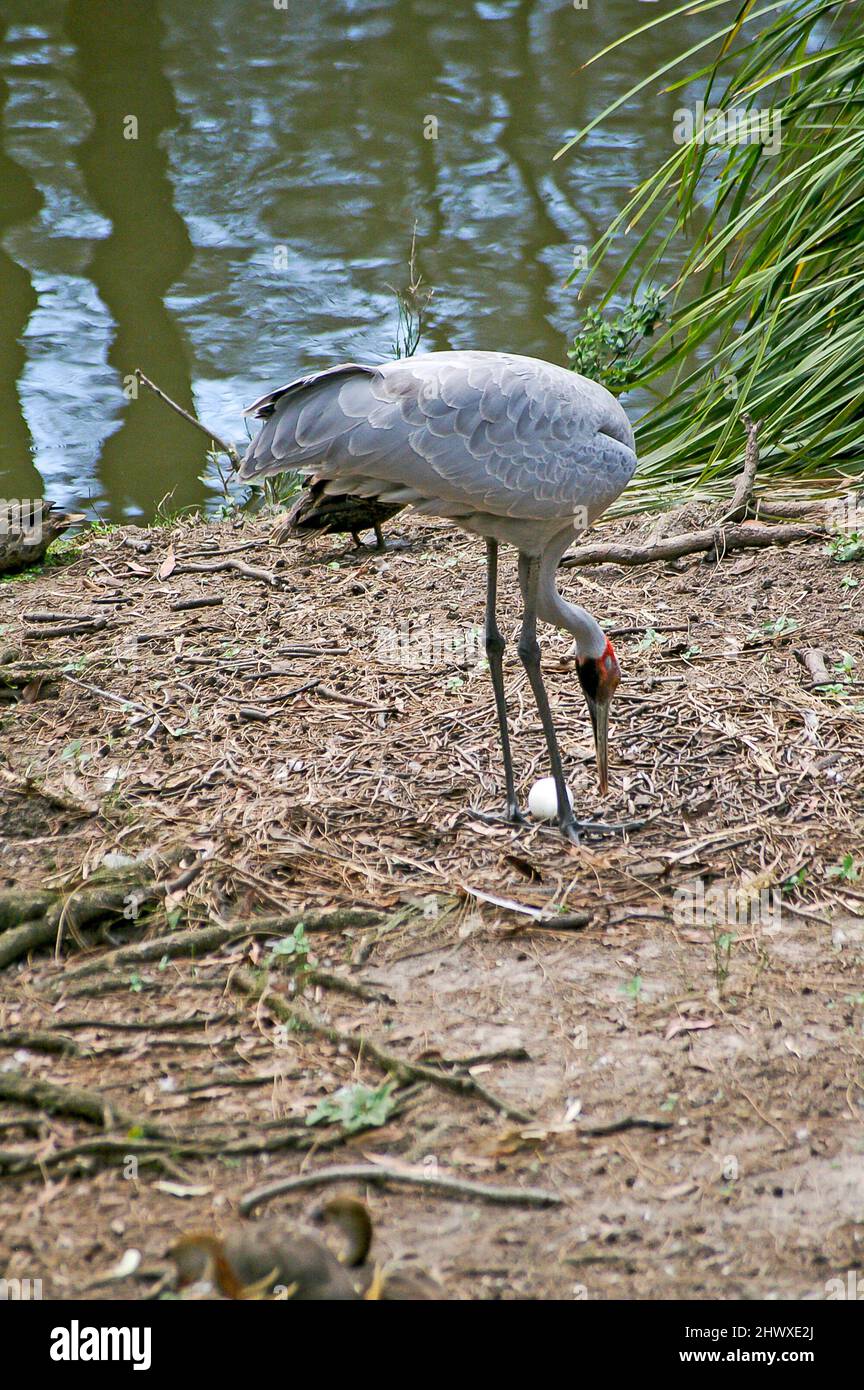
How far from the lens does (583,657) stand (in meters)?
3.77

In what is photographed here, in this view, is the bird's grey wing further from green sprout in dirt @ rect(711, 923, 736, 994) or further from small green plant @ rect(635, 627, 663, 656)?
green sprout in dirt @ rect(711, 923, 736, 994)

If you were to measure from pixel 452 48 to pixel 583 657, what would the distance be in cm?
1109

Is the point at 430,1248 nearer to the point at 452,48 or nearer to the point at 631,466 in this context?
the point at 631,466

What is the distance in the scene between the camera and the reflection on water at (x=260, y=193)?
881cm

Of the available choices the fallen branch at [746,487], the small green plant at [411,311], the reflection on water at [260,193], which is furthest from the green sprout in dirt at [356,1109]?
the small green plant at [411,311]

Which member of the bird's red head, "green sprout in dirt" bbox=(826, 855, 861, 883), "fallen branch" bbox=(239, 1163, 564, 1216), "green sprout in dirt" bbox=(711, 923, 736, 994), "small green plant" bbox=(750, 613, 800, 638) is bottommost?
"fallen branch" bbox=(239, 1163, 564, 1216)

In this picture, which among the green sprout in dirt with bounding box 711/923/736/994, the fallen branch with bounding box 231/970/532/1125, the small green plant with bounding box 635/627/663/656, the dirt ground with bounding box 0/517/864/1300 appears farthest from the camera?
the small green plant with bounding box 635/627/663/656

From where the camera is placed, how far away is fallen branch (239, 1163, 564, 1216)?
2.20m

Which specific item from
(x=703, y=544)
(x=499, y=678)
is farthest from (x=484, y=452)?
(x=703, y=544)

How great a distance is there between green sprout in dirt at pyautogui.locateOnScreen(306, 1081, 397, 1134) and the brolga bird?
4.35 ft

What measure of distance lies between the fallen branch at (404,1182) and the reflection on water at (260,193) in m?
6.02

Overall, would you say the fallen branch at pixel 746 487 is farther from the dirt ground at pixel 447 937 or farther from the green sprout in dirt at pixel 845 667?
the green sprout in dirt at pixel 845 667

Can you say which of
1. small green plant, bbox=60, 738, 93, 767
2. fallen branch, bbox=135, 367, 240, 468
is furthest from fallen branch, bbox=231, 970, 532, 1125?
fallen branch, bbox=135, 367, 240, 468

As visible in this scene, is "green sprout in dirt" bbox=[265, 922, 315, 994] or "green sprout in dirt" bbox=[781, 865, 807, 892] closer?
"green sprout in dirt" bbox=[265, 922, 315, 994]
